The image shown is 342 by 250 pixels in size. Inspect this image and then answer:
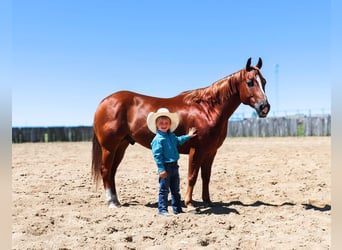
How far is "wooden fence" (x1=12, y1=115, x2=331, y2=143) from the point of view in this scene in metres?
27.4

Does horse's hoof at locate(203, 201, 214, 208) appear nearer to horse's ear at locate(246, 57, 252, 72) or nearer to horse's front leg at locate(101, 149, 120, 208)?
horse's front leg at locate(101, 149, 120, 208)

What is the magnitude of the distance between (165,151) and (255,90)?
5.12ft

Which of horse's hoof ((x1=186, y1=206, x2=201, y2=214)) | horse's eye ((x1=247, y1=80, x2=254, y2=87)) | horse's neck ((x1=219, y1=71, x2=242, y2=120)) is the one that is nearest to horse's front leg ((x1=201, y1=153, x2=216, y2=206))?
horse's hoof ((x1=186, y1=206, x2=201, y2=214))

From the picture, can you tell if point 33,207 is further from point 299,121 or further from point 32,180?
point 299,121

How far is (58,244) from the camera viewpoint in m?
3.82

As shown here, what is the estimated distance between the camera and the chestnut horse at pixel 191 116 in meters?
5.41

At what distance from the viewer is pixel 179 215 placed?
4.91 meters

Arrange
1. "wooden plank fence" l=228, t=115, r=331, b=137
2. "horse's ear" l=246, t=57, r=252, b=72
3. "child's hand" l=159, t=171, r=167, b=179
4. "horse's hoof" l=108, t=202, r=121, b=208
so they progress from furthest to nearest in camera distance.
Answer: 1. "wooden plank fence" l=228, t=115, r=331, b=137
2. "horse's hoof" l=108, t=202, r=121, b=208
3. "horse's ear" l=246, t=57, r=252, b=72
4. "child's hand" l=159, t=171, r=167, b=179

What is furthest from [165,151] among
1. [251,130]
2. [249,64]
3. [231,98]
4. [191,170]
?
[251,130]

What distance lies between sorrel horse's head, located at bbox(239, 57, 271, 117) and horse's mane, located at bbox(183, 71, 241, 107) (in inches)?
6.8

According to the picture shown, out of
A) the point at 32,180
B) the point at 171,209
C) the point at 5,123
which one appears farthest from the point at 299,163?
the point at 5,123

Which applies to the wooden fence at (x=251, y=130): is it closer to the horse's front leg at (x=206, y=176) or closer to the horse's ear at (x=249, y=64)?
the horse's front leg at (x=206, y=176)

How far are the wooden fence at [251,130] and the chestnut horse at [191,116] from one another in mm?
23033

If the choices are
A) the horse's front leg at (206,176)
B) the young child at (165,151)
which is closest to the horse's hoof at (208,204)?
the horse's front leg at (206,176)
